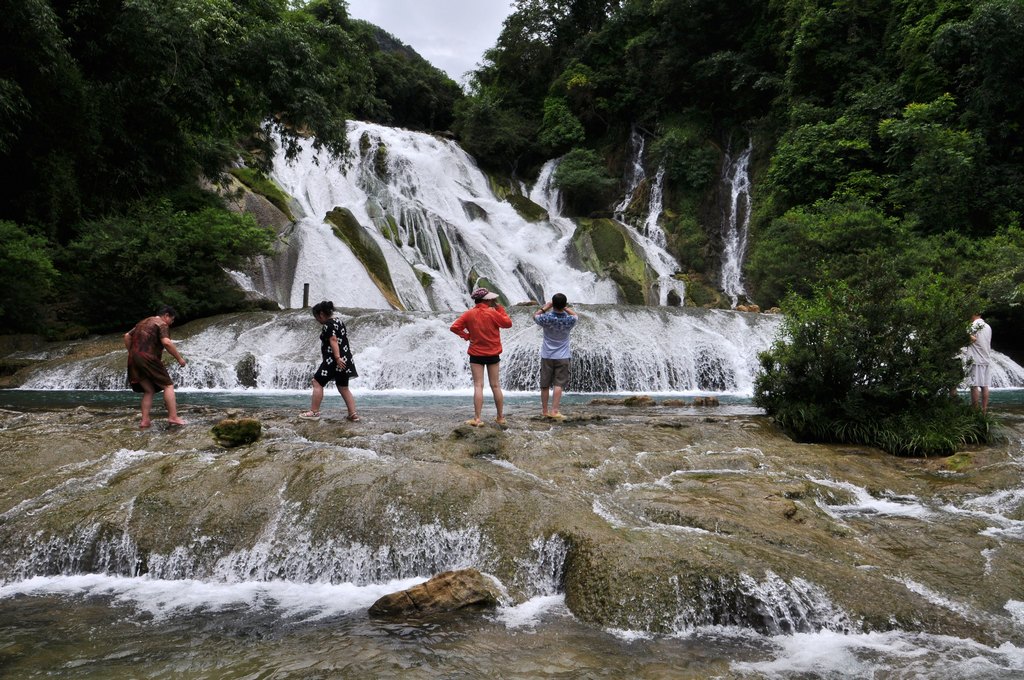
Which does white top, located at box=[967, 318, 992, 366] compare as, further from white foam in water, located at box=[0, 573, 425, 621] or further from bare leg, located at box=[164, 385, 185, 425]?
bare leg, located at box=[164, 385, 185, 425]

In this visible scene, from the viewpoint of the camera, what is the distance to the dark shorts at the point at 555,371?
8.18 m

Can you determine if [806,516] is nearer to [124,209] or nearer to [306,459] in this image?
[306,459]

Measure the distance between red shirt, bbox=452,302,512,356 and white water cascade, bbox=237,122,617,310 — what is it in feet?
36.5

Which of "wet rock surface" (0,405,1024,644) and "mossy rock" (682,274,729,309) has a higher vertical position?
"mossy rock" (682,274,729,309)

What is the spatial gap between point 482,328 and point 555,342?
1.16 metres

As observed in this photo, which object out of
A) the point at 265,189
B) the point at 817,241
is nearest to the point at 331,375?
the point at 817,241

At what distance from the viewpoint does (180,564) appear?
4.44 meters

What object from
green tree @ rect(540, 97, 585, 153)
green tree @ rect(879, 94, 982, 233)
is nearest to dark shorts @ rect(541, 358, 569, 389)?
green tree @ rect(879, 94, 982, 233)

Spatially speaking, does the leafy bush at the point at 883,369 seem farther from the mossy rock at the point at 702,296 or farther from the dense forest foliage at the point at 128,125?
the mossy rock at the point at 702,296

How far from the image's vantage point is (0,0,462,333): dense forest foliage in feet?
42.8

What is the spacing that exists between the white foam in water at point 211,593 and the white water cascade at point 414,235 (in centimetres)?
1415

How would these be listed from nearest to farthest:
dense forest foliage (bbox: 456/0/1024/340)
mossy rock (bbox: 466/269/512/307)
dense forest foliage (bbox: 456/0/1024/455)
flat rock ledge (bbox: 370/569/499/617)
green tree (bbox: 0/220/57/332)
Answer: flat rock ledge (bbox: 370/569/499/617) < dense forest foliage (bbox: 456/0/1024/455) < green tree (bbox: 0/220/57/332) < dense forest foliage (bbox: 456/0/1024/340) < mossy rock (bbox: 466/269/512/307)

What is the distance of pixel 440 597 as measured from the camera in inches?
149

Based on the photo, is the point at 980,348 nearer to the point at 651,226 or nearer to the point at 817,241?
the point at 817,241
